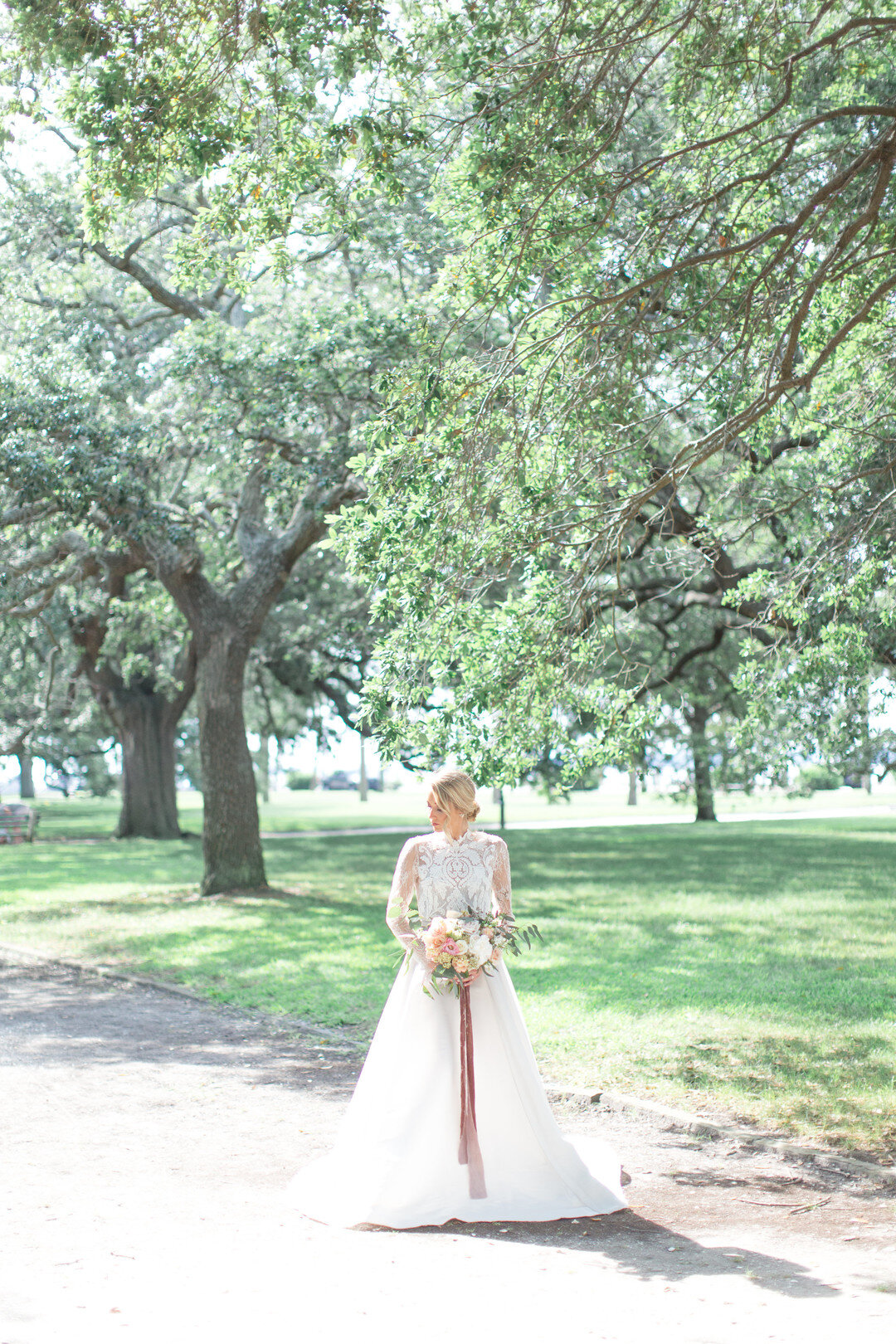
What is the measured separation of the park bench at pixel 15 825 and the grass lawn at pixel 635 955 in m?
8.72

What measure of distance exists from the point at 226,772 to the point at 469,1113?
12618 mm

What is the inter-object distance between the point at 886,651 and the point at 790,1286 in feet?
19.2

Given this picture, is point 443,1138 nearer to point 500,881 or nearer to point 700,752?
point 500,881

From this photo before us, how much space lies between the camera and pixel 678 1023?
30.1 feet

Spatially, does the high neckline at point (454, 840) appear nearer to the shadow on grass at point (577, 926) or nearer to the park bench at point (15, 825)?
the shadow on grass at point (577, 926)

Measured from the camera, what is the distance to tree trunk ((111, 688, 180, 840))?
29.9 metres

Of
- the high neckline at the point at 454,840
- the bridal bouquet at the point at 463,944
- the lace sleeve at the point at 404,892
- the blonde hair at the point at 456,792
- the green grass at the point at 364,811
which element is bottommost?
the green grass at the point at 364,811

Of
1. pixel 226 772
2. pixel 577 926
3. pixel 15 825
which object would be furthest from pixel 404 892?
pixel 15 825

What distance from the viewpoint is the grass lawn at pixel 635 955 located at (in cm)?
780

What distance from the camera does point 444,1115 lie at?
541 centimetres

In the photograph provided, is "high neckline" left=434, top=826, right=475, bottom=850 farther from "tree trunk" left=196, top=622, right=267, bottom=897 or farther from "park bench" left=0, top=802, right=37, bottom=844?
"park bench" left=0, top=802, right=37, bottom=844

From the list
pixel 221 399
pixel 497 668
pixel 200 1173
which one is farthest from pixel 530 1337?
pixel 221 399

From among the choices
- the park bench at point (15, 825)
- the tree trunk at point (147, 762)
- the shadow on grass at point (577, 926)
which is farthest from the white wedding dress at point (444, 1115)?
the park bench at point (15, 825)

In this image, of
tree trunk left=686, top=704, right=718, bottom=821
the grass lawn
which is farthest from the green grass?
the grass lawn
